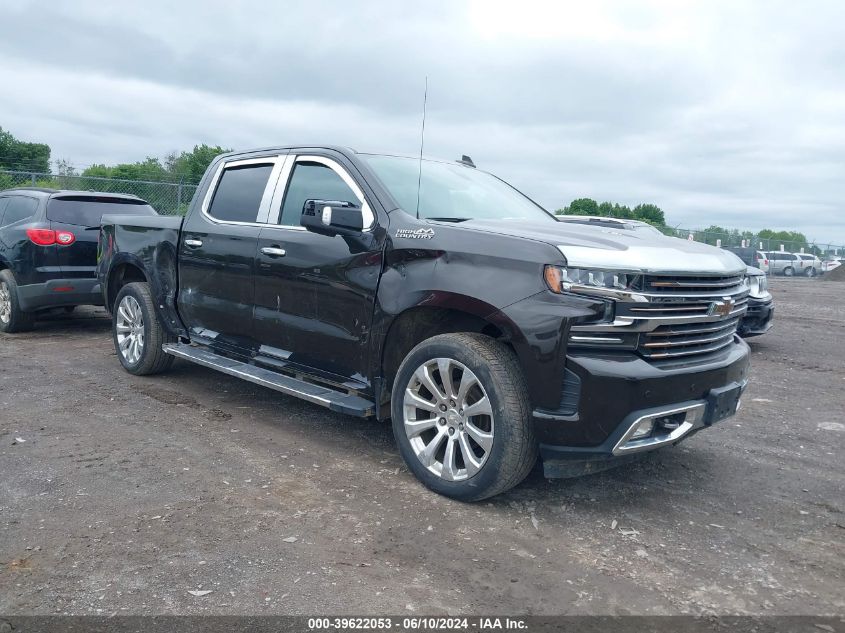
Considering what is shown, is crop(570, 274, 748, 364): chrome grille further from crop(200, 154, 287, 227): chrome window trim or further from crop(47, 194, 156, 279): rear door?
crop(47, 194, 156, 279): rear door

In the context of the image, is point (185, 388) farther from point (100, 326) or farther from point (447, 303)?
point (100, 326)

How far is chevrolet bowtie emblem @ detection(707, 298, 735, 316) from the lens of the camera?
12.8ft

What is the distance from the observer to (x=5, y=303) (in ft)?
29.6

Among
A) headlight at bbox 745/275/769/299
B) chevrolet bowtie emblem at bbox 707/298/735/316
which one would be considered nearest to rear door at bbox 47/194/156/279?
chevrolet bowtie emblem at bbox 707/298/735/316

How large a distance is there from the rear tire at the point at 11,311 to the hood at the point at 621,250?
6.64 meters

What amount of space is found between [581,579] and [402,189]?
2.53 m

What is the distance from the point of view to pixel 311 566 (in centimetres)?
324

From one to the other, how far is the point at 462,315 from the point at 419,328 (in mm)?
269

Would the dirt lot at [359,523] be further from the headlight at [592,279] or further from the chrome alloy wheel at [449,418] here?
the headlight at [592,279]

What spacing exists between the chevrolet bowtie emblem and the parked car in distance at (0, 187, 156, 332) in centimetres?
700

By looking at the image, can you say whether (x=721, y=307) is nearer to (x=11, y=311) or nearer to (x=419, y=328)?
(x=419, y=328)

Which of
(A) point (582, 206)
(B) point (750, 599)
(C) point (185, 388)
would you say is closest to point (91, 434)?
(C) point (185, 388)

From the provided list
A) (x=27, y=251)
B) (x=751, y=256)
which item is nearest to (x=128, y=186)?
(x=27, y=251)

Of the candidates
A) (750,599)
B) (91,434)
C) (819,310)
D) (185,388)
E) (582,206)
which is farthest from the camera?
(582,206)
